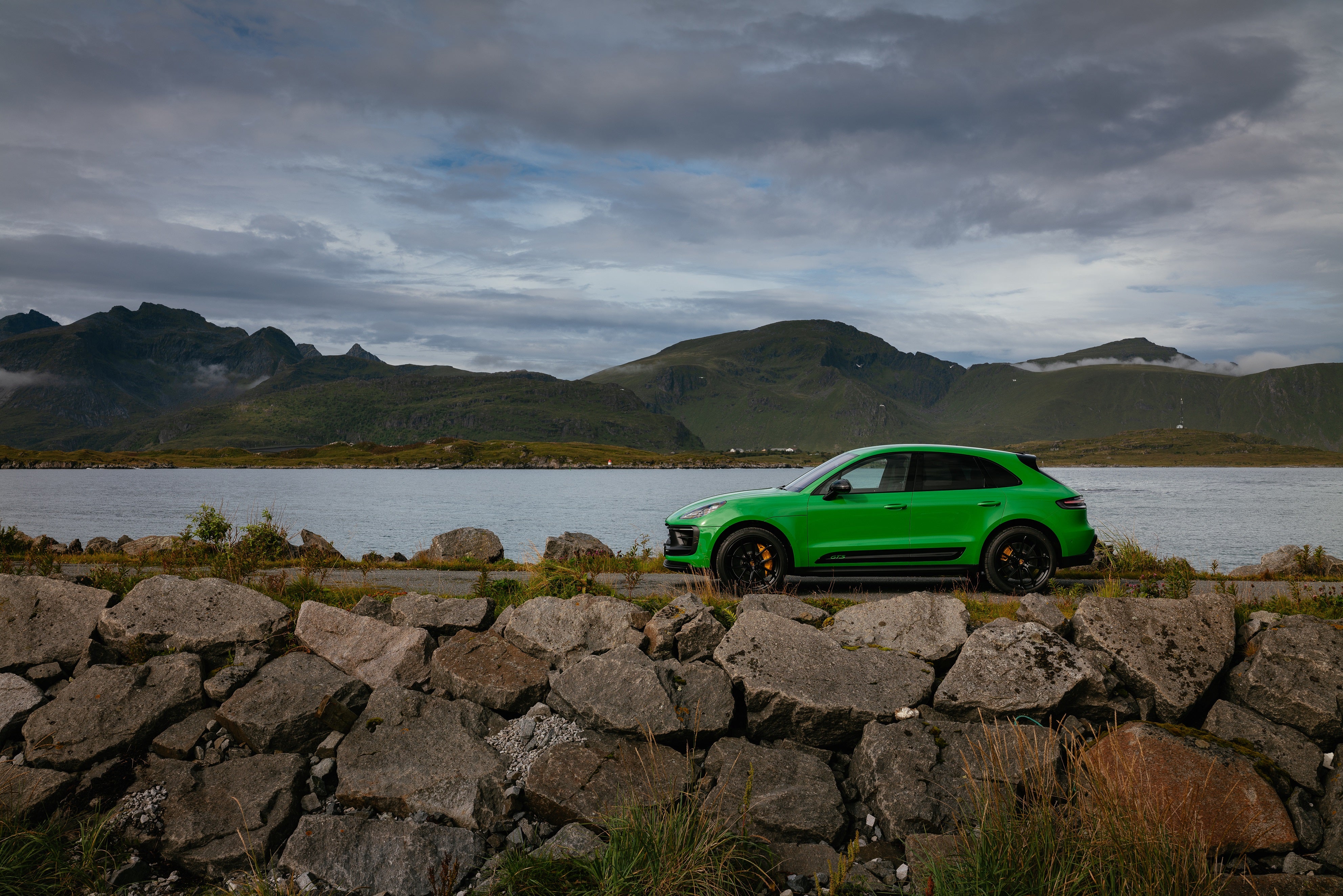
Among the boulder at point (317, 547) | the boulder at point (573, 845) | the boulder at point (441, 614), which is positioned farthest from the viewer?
the boulder at point (317, 547)

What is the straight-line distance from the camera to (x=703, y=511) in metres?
11.3

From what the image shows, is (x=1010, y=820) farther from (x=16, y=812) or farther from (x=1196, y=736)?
(x=16, y=812)

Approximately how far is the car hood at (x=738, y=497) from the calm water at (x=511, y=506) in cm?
833

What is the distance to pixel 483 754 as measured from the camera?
8.07 metres

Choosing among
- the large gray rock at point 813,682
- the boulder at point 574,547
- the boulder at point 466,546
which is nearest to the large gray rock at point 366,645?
the large gray rock at point 813,682

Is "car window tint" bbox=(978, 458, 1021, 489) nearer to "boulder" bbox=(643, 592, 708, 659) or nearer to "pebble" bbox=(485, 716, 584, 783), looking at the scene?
"boulder" bbox=(643, 592, 708, 659)

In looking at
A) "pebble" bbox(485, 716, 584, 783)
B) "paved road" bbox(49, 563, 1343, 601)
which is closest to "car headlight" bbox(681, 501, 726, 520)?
"paved road" bbox(49, 563, 1343, 601)

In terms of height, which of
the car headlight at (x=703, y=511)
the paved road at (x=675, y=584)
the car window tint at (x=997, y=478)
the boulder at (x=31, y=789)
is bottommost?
the boulder at (x=31, y=789)

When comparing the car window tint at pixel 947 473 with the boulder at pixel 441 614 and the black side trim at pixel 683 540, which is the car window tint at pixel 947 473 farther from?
the boulder at pixel 441 614

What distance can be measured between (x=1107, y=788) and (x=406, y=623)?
302 inches

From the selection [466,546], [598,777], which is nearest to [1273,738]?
[598,777]

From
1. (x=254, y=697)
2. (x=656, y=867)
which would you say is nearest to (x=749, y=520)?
(x=656, y=867)

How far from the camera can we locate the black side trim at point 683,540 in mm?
11188

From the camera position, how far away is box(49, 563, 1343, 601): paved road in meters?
10.7
